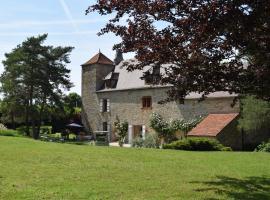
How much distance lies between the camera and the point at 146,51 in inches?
351

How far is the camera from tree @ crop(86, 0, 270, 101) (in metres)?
7.25

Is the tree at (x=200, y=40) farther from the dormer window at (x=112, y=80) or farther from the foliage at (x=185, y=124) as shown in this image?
the dormer window at (x=112, y=80)

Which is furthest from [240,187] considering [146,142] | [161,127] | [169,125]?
[161,127]

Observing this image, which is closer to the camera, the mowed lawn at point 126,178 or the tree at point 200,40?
the tree at point 200,40

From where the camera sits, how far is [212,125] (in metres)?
29.1

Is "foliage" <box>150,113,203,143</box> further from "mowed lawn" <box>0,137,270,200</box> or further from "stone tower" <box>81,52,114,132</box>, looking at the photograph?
"mowed lawn" <box>0,137,270,200</box>

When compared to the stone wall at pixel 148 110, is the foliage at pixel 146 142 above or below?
below

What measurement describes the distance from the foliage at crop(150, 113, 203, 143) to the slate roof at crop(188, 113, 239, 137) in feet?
5.13

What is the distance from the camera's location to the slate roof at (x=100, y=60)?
4319 centimetres

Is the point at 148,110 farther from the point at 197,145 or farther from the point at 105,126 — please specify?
the point at 197,145

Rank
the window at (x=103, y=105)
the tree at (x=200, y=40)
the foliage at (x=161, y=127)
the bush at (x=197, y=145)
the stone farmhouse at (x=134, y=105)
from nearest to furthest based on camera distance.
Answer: the tree at (x=200, y=40) → the bush at (x=197, y=145) → the stone farmhouse at (x=134, y=105) → the foliage at (x=161, y=127) → the window at (x=103, y=105)

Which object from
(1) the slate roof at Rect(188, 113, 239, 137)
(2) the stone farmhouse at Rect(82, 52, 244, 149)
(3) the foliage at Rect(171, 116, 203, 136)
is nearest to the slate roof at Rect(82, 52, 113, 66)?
(2) the stone farmhouse at Rect(82, 52, 244, 149)

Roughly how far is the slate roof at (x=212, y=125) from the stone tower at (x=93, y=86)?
14339 mm

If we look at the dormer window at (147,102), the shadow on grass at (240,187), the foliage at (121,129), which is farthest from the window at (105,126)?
the shadow on grass at (240,187)
